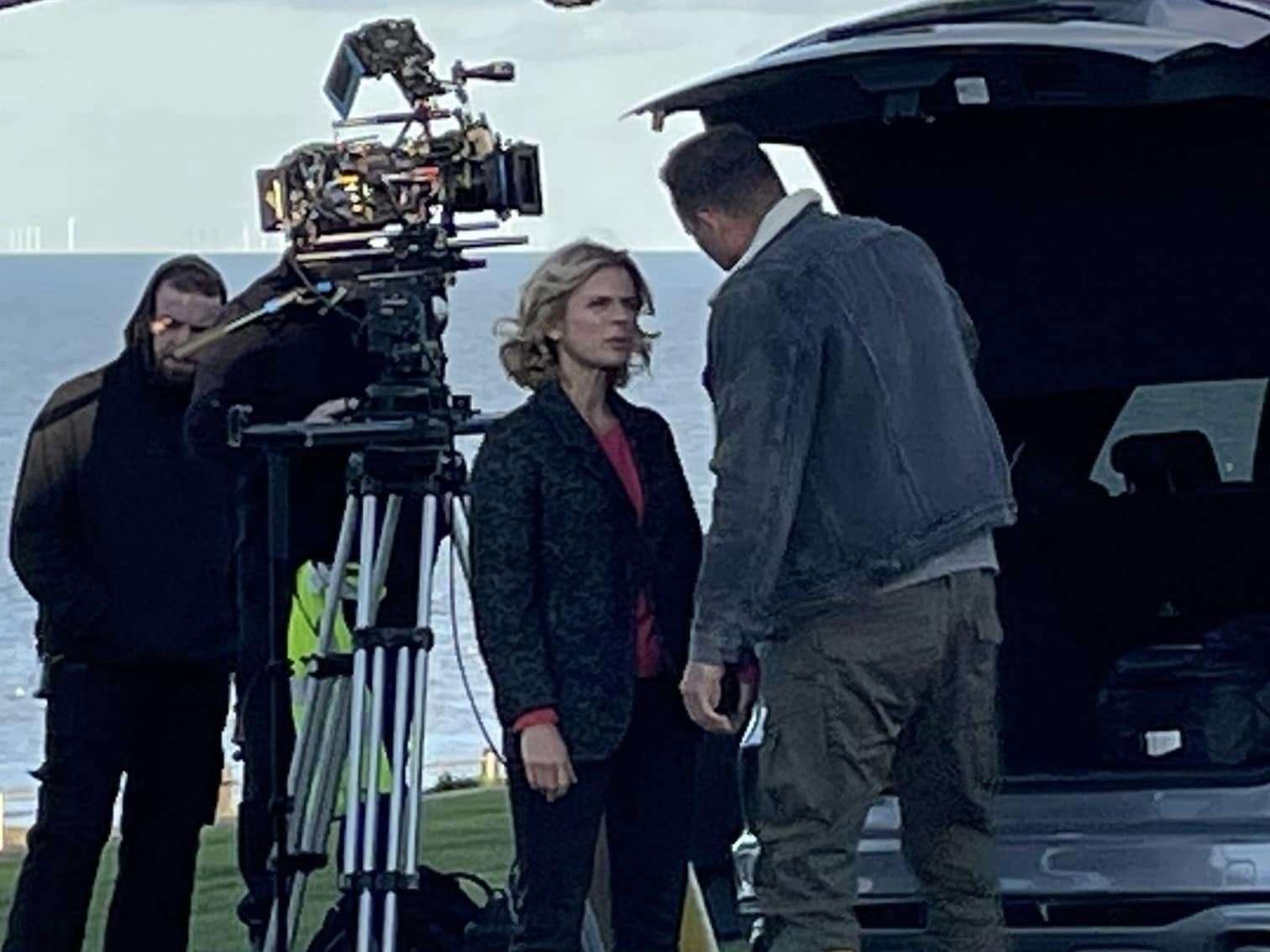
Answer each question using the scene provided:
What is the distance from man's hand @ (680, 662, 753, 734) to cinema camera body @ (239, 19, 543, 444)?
103 centimetres

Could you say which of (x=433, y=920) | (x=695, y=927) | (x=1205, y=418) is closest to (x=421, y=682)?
(x=433, y=920)

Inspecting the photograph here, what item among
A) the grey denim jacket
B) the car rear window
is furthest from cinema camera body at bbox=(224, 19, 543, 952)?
the car rear window

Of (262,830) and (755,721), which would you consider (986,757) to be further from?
(262,830)

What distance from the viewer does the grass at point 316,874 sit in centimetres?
842

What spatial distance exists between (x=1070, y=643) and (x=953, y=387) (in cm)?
166

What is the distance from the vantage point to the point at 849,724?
5656 mm

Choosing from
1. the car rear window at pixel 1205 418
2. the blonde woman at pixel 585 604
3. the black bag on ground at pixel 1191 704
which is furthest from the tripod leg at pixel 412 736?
the car rear window at pixel 1205 418

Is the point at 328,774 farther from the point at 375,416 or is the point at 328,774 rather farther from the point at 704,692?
the point at 704,692

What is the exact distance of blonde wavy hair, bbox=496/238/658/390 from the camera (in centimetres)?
603

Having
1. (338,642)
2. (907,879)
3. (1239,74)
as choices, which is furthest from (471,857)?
(1239,74)

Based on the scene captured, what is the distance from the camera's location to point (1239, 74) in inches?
231

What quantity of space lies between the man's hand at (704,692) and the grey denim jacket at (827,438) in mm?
24

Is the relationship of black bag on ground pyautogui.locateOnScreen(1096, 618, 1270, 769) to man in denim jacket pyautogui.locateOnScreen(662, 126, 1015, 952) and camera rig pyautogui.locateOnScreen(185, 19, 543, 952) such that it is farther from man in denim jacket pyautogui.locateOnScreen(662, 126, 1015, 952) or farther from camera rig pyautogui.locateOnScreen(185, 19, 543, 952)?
camera rig pyautogui.locateOnScreen(185, 19, 543, 952)

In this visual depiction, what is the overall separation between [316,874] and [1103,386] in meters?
1.96
